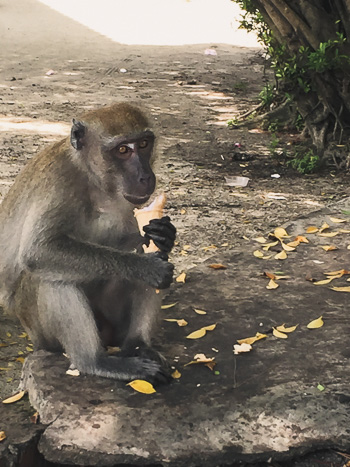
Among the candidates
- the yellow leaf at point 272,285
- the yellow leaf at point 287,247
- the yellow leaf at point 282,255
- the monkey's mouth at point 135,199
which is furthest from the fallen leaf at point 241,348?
the yellow leaf at point 287,247

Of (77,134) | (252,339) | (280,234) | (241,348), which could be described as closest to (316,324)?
(252,339)

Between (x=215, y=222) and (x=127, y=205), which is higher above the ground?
(x=127, y=205)

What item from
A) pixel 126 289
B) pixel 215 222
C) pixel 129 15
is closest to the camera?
pixel 126 289

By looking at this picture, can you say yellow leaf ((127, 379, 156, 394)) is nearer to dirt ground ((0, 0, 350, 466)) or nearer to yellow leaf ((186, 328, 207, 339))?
yellow leaf ((186, 328, 207, 339))

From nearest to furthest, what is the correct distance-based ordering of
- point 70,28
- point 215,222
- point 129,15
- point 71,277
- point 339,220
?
point 71,277, point 339,220, point 215,222, point 70,28, point 129,15

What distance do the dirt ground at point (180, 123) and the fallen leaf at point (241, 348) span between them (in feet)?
4.25

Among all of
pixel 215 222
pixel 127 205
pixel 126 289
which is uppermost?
pixel 127 205

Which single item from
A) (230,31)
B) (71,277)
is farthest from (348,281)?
(230,31)

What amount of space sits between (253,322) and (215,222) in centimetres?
275

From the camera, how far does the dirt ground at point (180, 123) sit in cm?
681

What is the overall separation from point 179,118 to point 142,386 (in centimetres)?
766

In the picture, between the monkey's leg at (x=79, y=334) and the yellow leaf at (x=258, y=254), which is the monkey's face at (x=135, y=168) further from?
the yellow leaf at (x=258, y=254)

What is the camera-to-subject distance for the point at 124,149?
12.3 feet

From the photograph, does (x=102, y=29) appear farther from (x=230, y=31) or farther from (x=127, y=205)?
(x=127, y=205)
